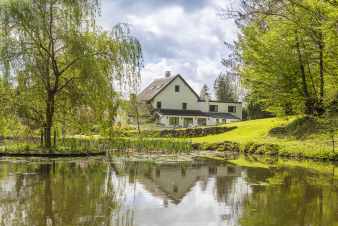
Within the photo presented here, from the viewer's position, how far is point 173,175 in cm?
1738

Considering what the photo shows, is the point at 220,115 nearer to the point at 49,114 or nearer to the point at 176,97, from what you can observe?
the point at 176,97

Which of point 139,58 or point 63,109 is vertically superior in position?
point 139,58

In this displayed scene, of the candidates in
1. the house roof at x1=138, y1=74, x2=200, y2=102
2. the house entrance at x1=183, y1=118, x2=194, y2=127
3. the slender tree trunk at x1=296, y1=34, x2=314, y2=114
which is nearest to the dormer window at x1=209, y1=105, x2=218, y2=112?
the house roof at x1=138, y1=74, x2=200, y2=102

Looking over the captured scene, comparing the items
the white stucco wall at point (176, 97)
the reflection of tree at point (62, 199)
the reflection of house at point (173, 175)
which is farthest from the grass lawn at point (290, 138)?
the white stucco wall at point (176, 97)

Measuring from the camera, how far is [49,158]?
68.2 ft

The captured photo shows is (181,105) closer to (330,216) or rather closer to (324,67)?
(324,67)

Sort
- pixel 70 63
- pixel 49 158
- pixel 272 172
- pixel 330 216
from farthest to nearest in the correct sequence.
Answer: pixel 70 63
pixel 49 158
pixel 272 172
pixel 330 216

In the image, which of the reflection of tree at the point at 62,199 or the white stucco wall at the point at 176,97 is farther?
the white stucco wall at the point at 176,97

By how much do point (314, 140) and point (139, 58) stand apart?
13.7 m

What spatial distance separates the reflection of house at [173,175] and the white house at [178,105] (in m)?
39.4

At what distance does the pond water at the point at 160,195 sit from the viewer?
923 centimetres

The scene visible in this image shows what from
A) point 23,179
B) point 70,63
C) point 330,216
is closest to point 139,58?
point 70,63

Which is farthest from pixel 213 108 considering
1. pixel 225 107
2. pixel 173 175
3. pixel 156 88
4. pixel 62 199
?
pixel 62 199

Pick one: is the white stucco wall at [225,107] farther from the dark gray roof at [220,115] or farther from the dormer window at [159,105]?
the dormer window at [159,105]
